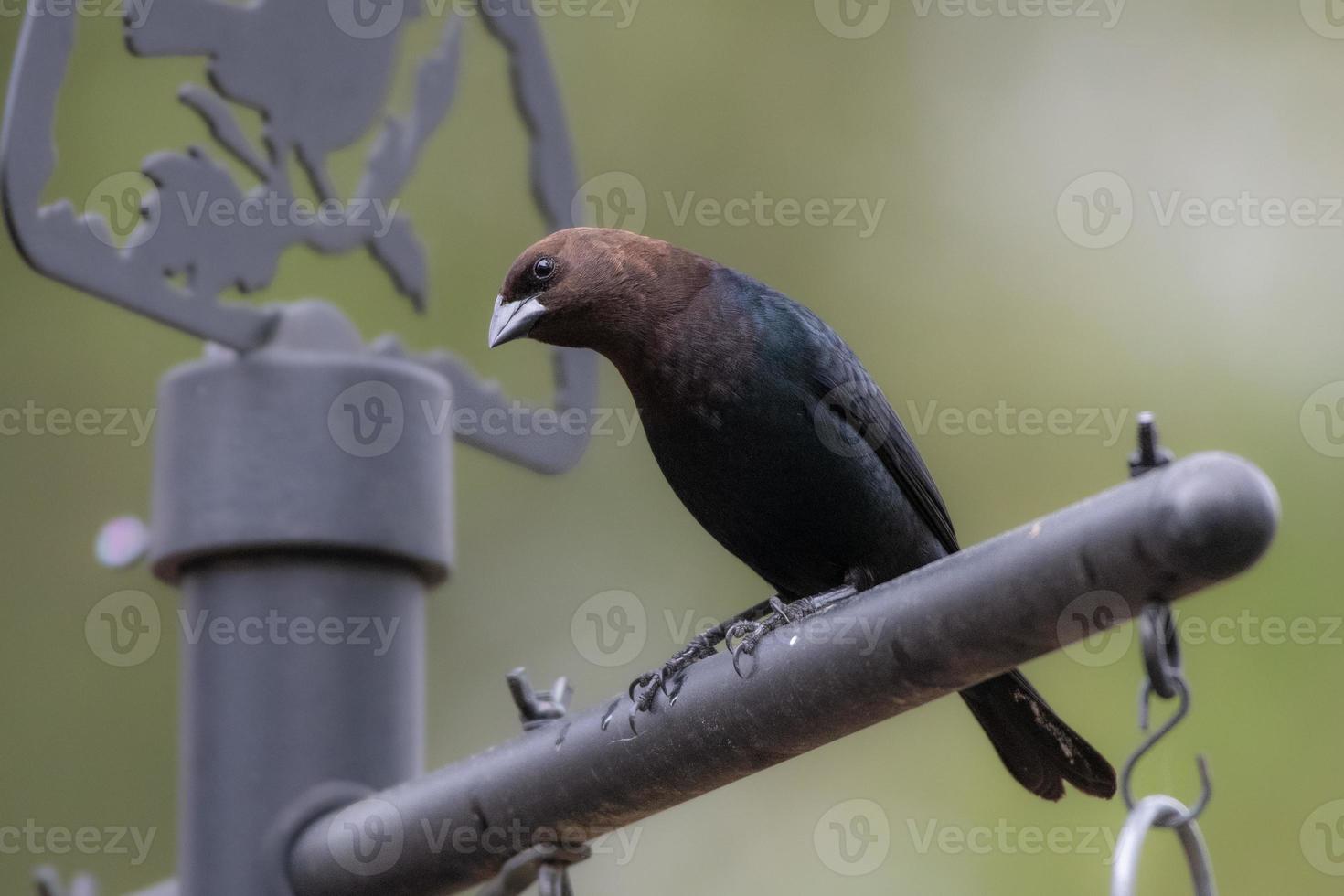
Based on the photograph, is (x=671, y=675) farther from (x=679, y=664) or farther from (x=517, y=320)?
(x=517, y=320)

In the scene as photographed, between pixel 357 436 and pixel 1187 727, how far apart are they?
4112 mm

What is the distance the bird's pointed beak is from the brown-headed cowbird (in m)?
0.08

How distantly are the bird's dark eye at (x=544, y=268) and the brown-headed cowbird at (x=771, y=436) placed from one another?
0.03m

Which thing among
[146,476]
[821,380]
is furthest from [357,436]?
[146,476]

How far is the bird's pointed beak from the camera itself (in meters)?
3.51

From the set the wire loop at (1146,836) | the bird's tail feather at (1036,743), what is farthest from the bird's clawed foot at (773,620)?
the wire loop at (1146,836)

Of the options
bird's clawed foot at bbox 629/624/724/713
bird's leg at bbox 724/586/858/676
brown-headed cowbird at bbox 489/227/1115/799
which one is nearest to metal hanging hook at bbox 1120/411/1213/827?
bird's clawed foot at bbox 629/624/724/713

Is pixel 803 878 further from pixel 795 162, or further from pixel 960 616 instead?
pixel 960 616

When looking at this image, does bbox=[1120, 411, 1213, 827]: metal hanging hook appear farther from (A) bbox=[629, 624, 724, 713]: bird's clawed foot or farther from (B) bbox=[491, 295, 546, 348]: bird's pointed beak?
(B) bbox=[491, 295, 546, 348]: bird's pointed beak

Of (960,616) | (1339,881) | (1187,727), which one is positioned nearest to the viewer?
(960,616)

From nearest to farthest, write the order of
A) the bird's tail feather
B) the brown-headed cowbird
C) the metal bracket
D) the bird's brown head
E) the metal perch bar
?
the metal perch bar < the bird's tail feather < the metal bracket < the brown-headed cowbird < the bird's brown head

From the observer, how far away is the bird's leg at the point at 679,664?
2.13 m

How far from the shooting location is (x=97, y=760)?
7.30 meters

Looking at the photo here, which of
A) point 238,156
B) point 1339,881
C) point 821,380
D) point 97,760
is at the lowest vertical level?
point 1339,881
